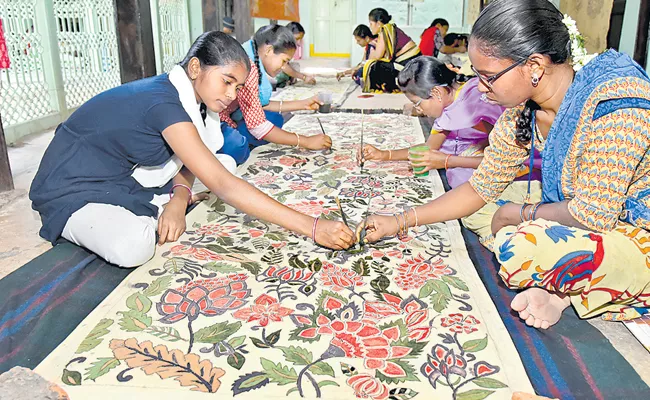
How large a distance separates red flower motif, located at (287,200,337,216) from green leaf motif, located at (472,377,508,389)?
4.15 feet

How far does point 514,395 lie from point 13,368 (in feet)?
4.10

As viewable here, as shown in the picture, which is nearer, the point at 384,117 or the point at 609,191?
the point at 609,191

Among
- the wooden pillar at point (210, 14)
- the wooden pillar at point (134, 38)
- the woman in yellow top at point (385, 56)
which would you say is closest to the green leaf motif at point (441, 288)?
the wooden pillar at point (134, 38)

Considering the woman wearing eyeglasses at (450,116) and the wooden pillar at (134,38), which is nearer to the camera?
the woman wearing eyeglasses at (450,116)

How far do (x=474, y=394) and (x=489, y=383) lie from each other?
6 centimetres

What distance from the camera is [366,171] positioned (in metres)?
3.18

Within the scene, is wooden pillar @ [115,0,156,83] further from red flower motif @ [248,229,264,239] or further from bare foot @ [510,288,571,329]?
bare foot @ [510,288,571,329]

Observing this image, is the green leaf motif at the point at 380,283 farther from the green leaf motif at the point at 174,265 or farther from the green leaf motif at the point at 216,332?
the green leaf motif at the point at 174,265

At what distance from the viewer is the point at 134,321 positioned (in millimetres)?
1611

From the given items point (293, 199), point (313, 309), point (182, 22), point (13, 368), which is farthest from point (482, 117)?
point (182, 22)

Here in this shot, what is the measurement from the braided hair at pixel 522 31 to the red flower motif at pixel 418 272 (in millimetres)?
787

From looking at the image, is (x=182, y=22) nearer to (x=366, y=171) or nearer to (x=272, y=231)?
(x=366, y=171)

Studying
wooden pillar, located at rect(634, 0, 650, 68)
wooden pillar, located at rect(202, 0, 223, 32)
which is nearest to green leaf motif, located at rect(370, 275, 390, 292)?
wooden pillar, located at rect(634, 0, 650, 68)

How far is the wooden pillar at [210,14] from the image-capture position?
269 inches
